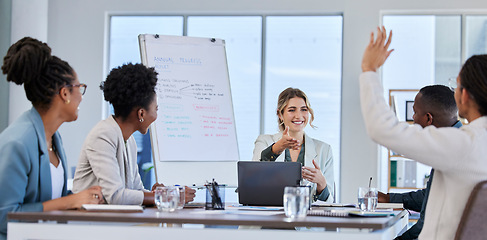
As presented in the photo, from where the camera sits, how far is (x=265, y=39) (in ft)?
22.6

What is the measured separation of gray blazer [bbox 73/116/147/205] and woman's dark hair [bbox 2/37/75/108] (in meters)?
0.28

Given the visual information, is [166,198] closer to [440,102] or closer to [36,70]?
[36,70]

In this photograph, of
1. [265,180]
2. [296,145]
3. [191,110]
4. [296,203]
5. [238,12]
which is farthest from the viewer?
[238,12]

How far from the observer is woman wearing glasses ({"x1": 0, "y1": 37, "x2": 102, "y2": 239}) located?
90.6 inches

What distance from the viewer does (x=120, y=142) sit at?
274 cm

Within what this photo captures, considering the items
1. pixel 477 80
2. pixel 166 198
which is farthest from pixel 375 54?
pixel 166 198

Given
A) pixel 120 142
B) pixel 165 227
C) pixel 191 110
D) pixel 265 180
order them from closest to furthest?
pixel 165 227, pixel 120 142, pixel 265 180, pixel 191 110

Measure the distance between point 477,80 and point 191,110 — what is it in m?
3.37

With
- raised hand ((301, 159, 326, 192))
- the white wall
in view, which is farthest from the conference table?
the white wall

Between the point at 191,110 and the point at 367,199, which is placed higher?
the point at 191,110

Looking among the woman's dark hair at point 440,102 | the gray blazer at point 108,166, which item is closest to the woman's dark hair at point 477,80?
the woman's dark hair at point 440,102

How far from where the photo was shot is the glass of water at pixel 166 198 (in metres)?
2.44

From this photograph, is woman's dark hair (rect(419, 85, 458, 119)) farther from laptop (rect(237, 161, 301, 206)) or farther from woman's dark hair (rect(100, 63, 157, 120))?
Answer: woman's dark hair (rect(100, 63, 157, 120))

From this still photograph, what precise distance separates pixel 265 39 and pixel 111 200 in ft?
14.9
